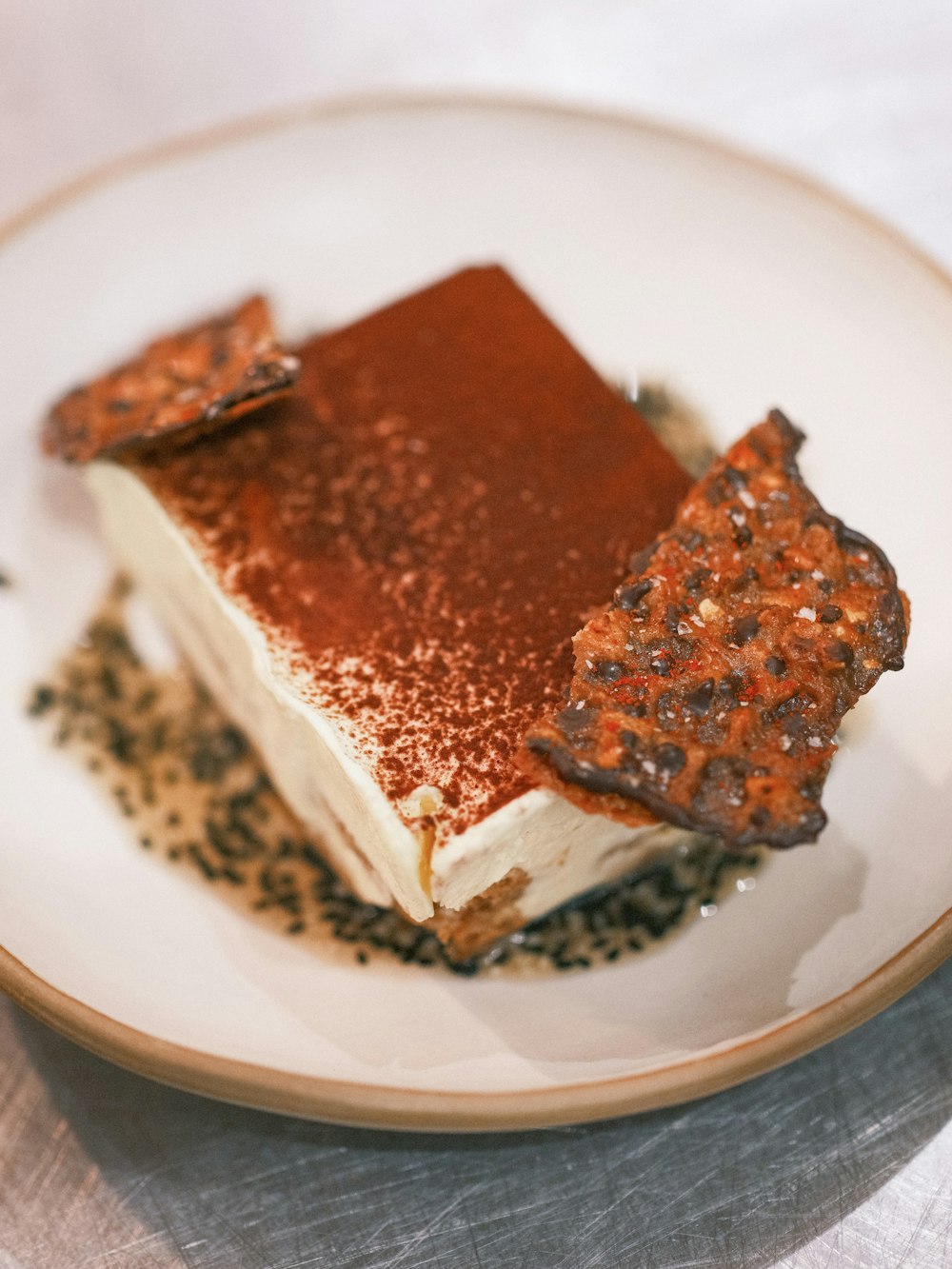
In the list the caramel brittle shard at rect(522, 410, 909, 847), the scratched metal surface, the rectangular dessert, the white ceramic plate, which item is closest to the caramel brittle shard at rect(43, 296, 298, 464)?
the rectangular dessert

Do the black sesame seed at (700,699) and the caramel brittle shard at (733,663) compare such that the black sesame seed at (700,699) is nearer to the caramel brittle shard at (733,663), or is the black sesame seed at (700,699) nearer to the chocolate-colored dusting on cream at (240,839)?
the caramel brittle shard at (733,663)

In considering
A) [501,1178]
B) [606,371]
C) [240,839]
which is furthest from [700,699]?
[606,371]

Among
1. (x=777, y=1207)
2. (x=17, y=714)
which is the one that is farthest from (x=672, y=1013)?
(x=17, y=714)

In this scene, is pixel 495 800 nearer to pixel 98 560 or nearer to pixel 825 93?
pixel 98 560

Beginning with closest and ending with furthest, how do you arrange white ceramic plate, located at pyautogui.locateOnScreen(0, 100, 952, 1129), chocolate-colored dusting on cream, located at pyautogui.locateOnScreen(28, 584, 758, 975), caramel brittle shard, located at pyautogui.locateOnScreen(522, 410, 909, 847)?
caramel brittle shard, located at pyautogui.locateOnScreen(522, 410, 909, 847), white ceramic plate, located at pyautogui.locateOnScreen(0, 100, 952, 1129), chocolate-colored dusting on cream, located at pyautogui.locateOnScreen(28, 584, 758, 975)

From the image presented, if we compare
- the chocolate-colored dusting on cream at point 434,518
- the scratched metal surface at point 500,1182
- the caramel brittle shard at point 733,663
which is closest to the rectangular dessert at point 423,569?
the chocolate-colored dusting on cream at point 434,518

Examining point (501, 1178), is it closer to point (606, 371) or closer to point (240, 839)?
point (240, 839)

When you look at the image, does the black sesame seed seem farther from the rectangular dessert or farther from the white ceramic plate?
the white ceramic plate
